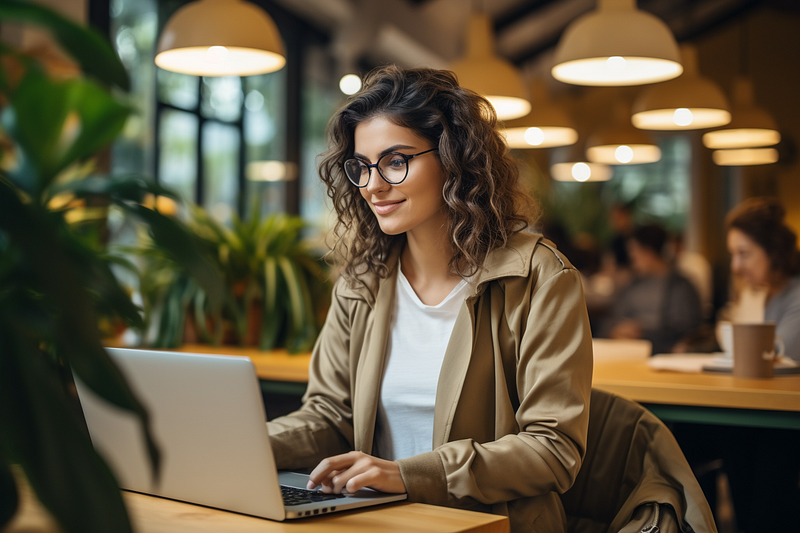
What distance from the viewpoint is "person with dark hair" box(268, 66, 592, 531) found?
138 centimetres

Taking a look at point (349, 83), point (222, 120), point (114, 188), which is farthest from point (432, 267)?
point (222, 120)

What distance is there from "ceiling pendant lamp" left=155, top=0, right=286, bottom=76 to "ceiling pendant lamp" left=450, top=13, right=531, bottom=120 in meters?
0.87

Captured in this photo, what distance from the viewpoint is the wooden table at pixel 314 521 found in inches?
41.8

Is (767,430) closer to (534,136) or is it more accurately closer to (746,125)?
(534,136)

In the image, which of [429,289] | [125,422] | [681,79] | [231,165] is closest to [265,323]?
[429,289]

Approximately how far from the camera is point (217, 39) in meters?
2.45

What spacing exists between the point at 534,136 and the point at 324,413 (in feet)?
9.13

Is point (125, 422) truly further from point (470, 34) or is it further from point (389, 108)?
point (470, 34)

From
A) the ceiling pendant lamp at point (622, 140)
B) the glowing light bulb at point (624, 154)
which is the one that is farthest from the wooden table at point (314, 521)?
the glowing light bulb at point (624, 154)

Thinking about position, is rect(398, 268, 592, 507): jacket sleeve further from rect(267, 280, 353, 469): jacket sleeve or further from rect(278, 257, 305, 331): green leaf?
rect(278, 257, 305, 331): green leaf

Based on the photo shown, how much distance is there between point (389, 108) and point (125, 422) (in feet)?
2.67

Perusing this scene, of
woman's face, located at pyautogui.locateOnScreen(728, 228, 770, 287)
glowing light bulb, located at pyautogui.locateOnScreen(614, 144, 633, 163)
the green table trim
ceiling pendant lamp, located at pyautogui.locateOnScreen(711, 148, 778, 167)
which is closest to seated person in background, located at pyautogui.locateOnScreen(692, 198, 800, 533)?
woman's face, located at pyautogui.locateOnScreen(728, 228, 770, 287)

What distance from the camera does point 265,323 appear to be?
299 centimetres

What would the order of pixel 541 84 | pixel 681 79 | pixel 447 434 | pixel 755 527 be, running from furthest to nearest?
1. pixel 541 84
2. pixel 681 79
3. pixel 755 527
4. pixel 447 434
